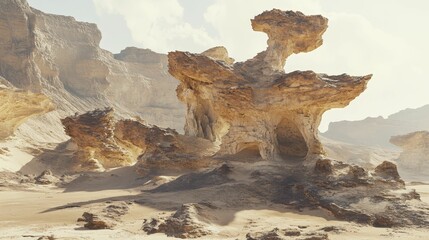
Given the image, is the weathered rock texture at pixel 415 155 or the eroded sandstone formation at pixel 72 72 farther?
the weathered rock texture at pixel 415 155

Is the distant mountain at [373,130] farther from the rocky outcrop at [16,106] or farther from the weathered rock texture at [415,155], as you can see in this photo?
the rocky outcrop at [16,106]

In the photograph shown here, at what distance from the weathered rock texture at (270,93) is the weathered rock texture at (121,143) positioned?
212 centimetres

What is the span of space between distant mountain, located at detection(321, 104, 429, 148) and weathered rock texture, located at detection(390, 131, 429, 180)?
139ft

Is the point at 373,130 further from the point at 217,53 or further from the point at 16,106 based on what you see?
the point at 16,106

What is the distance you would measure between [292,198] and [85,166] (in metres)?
19.5

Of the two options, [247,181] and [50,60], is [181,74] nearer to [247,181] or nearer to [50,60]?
[247,181]

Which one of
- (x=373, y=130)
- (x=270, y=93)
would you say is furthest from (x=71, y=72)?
(x=373, y=130)

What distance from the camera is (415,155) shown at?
1809 inches

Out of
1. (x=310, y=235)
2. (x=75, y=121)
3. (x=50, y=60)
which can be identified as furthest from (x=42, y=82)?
(x=310, y=235)

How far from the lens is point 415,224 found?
29.7ft

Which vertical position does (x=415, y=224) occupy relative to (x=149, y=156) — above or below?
below

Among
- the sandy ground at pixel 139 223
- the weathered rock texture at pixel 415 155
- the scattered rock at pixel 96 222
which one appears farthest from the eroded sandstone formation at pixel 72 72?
the weathered rock texture at pixel 415 155

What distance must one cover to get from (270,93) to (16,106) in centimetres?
2121

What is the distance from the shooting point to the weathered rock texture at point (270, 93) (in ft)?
58.7
